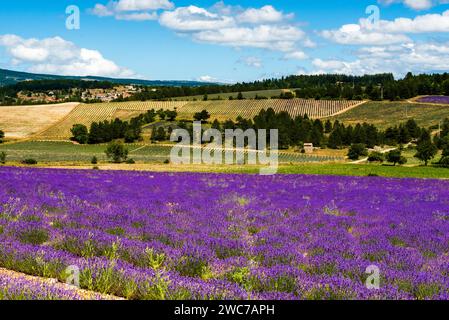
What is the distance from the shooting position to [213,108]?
148 metres

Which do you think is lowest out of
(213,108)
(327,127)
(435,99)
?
(327,127)

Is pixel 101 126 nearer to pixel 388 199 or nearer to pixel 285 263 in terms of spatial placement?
pixel 388 199

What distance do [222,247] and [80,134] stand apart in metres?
110

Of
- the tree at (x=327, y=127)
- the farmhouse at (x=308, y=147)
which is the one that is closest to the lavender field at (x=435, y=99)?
the tree at (x=327, y=127)

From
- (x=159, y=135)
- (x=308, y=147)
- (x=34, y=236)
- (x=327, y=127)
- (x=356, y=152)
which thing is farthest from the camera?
(x=327, y=127)

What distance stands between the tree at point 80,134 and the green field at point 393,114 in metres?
63.0

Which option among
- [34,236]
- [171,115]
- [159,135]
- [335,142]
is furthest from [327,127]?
[34,236]

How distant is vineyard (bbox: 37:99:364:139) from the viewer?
136 meters

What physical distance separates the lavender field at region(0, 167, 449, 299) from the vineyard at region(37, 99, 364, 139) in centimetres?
12117

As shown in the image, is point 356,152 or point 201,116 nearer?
point 356,152

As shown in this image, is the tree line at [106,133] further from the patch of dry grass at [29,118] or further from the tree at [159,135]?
the patch of dry grass at [29,118]

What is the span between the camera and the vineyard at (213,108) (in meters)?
136

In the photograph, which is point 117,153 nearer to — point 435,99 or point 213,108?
point 213,108
